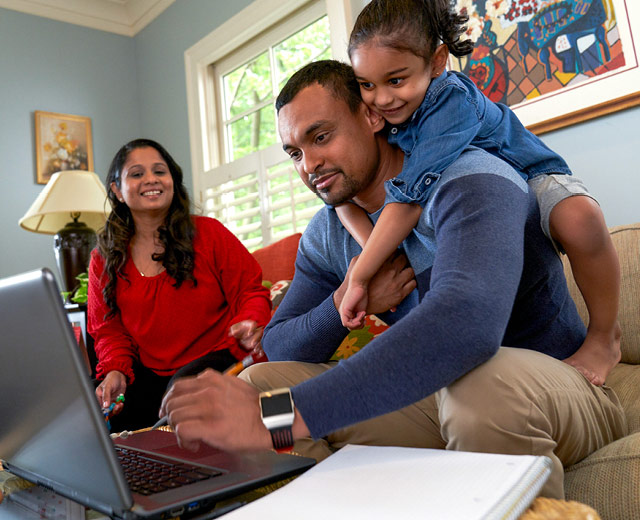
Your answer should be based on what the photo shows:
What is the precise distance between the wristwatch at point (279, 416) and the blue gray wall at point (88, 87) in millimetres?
3059

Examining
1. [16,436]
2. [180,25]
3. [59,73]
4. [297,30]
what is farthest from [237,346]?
[59,73]

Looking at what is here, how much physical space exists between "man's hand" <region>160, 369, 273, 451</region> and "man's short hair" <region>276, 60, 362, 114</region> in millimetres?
716

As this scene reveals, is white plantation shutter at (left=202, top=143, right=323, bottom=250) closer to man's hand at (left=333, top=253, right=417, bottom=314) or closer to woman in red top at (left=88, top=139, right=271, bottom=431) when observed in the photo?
woman in red top at (left=88, top=139, right=271, bottom=431)

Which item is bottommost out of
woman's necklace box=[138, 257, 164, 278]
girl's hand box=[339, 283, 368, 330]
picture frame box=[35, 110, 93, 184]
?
girl's hand box=[339, 283, 368, 330]

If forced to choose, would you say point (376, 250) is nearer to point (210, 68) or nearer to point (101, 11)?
point (210, 68)

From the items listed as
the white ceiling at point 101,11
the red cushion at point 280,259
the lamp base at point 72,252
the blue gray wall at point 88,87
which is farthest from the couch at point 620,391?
the white ceiling at point 101,11

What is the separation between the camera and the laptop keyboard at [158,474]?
668 mm

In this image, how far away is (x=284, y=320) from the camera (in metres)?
1.30

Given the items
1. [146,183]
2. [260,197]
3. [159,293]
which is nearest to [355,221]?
[159,293]

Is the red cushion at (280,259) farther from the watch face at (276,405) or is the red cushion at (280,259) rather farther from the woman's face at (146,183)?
the watch face at (276,405)

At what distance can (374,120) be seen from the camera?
1230mm

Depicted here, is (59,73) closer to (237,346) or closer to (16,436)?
(237,346)

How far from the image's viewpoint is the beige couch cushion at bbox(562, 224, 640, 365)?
1352 mm

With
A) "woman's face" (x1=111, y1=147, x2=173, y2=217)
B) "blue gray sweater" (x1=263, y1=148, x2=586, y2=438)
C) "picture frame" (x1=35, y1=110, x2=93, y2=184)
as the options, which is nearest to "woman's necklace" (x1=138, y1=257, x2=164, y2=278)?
"woman's face" (x1=111, y1=147, x2=173, y2=217)
